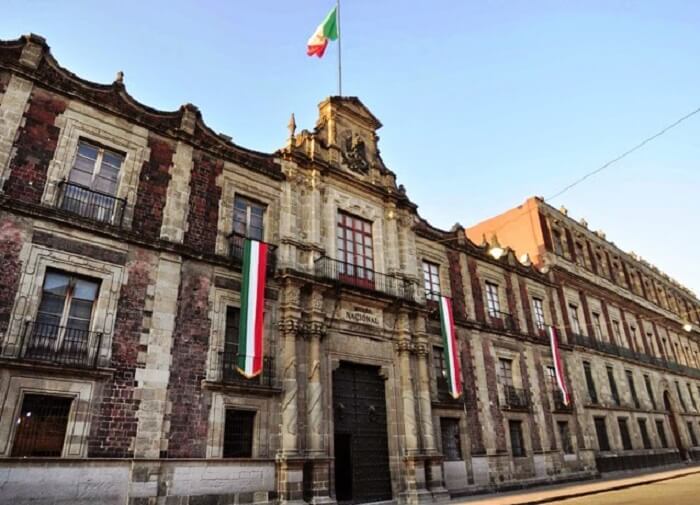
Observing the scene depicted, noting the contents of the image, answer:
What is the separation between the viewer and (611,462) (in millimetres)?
22984

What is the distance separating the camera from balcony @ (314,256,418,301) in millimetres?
15352

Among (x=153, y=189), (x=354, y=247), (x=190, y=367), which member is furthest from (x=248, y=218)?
(x=190, y=367)

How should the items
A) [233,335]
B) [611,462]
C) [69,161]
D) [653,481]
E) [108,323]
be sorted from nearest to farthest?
[108,323] < [69,161] < [233,335] < [653,481] < [611,462]

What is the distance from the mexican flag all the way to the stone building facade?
1.97 metres

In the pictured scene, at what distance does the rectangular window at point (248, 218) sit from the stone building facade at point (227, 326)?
7 centimetres

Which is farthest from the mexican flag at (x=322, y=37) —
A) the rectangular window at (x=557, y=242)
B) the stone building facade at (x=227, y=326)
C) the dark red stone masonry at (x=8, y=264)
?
the rectangular window at (x=557, y=242)

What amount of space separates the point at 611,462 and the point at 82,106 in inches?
1048

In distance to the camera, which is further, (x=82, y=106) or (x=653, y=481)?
(x=653, y=481)

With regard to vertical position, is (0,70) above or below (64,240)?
above

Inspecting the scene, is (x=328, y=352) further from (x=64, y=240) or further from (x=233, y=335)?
(x=64, y=240)

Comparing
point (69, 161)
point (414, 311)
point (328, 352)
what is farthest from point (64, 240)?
point (414, 311)

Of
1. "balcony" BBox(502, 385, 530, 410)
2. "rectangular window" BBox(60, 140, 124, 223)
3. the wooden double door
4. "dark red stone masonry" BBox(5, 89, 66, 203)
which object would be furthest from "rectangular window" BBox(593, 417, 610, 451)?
"dark red stone masonry" BBox(5, 89, 66, 203)

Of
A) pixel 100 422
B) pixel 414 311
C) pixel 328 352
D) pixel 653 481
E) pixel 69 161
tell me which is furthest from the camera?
pixel 653 481

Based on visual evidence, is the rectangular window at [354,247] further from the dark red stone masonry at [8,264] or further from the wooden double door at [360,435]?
the dark red stone masonry at [8,264]
